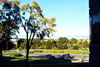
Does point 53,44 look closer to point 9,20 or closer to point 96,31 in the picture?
point 9,20

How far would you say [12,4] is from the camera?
18859 millimetres

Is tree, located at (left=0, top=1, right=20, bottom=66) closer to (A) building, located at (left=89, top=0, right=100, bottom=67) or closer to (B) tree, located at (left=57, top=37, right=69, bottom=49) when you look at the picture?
(A) building, located at (left=89, top=0, right=100, bottom=67)

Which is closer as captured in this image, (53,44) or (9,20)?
(9,20)

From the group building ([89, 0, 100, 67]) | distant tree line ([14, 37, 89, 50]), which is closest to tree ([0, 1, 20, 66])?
building ([89, 0, 100, 67])

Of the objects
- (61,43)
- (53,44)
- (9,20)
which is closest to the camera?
(9,20)

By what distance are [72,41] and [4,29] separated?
148 feet

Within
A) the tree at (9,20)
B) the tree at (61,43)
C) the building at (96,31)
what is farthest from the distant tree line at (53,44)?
the building at (96,31)

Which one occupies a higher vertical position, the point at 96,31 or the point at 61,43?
the point at 96,31

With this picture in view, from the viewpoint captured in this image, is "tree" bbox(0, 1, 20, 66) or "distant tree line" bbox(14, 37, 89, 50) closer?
"tree" bbox(0, 1, 20, 66)

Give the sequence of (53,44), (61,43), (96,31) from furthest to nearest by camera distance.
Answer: (53,44) → (61,43) → (96,31)

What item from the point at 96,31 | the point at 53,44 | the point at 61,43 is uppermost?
the point at 96,31

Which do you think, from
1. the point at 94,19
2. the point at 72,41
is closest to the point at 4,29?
the point at 94,19

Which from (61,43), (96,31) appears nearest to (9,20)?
(96,31)

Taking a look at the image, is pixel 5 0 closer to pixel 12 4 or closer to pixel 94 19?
pixel 12 4
